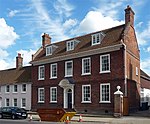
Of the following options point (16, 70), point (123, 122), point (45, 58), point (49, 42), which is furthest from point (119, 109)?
point (16, 70)

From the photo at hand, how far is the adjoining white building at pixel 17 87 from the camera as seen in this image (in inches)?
1656

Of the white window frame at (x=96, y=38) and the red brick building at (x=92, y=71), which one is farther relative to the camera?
the white window frame at (x=96, y=38)

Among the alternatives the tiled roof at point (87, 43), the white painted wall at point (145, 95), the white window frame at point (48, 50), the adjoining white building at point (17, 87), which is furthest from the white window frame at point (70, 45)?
the white painted wall at point (145, 95)

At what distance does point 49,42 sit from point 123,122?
24.2 metres

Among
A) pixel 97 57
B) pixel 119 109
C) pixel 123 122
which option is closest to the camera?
pixel 123 122

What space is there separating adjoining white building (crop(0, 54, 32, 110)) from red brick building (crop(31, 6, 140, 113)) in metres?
3.37

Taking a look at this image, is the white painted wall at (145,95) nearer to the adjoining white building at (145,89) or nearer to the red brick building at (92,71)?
the adjoining white building at (145,89)

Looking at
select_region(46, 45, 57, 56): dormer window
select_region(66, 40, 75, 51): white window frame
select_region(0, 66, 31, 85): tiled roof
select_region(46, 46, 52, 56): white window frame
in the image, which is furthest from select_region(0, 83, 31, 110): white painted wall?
select_region(66, 40, 75, 51): white window frame

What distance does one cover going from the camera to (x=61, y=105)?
35.3 m

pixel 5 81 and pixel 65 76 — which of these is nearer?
pixel 65 76

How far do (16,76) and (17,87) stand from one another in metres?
2.85

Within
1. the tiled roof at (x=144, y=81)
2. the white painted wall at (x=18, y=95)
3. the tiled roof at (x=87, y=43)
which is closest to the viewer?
the tiled roof at (x=87, y=43)

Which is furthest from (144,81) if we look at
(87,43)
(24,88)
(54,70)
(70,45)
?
(24,88)

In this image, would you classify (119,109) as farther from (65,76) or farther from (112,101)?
(65,76)
